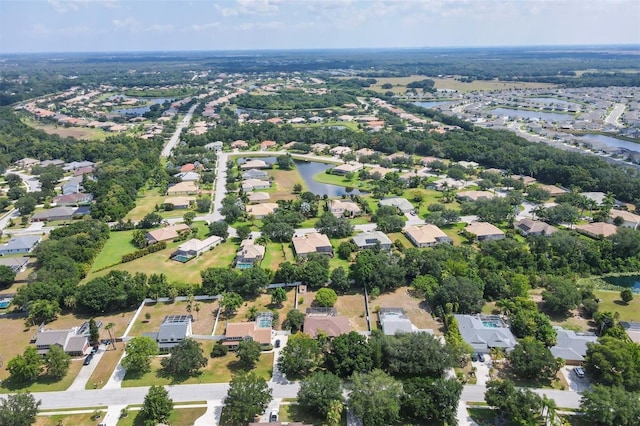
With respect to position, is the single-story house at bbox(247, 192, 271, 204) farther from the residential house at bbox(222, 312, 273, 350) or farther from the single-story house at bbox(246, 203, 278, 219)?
the residential house at bbox(222, 312, 273, 350)

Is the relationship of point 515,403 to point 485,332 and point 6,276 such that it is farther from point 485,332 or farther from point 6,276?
point 6,276

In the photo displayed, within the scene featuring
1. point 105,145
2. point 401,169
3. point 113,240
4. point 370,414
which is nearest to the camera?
point 370,414

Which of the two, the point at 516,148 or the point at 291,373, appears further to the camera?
the point at 516,148

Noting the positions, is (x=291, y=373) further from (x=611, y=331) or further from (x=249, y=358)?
(x=611, y=331)

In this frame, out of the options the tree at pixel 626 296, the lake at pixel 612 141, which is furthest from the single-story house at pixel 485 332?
the lake at pixel 612 141

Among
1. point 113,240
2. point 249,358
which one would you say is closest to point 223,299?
point 249,358

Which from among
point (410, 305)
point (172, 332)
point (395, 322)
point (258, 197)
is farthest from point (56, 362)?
Result: point (258, 197)

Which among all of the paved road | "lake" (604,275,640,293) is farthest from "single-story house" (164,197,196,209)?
"lake" (604,275,640,293)
